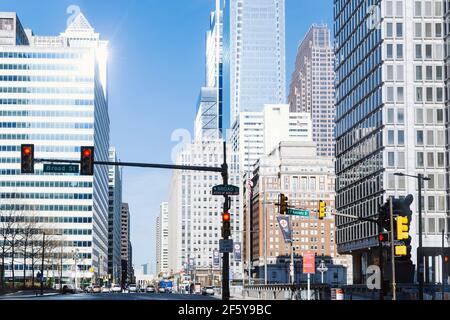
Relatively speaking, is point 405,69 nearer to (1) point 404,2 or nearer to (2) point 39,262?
(1) point 404,2

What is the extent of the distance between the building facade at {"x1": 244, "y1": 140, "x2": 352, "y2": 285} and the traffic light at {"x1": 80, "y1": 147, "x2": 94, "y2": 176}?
64.1 feet

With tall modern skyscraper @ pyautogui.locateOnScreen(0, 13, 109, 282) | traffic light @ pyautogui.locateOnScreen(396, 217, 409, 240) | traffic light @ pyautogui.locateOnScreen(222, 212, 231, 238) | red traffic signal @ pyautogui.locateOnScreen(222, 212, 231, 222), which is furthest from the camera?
traffic light @ pyautogui.locateOnScreen(222, 212, 231, 238)

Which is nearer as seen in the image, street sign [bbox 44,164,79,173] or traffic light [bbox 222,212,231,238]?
street sign [bbox 44,164,79,173]

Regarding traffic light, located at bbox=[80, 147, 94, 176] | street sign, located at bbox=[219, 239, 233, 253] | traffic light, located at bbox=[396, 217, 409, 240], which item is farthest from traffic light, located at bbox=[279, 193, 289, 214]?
traffic light, located at bbox=[80, 147, 94, 176]

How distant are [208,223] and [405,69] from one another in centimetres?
8481

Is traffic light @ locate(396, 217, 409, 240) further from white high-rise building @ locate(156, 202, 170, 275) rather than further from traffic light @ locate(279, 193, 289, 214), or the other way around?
white high-rise building @ locate(156, 202, 170, 275)

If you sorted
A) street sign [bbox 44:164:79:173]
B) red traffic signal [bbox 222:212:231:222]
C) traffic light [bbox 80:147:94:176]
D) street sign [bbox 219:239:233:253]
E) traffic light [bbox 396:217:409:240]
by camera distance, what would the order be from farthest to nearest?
red traffic signal [bbox 222:212:231:222] → traffic light [bbox 396:217:409:240] → street sign [bbox 219:239:233:253] → street sign [bbox 44:164:79:173] → traffic light [bbox 80:147:94:176]

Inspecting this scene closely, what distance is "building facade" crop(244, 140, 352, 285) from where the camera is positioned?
90.3m

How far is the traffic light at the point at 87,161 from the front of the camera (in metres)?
27.9

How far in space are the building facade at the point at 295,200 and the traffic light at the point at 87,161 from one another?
1953 centimetres

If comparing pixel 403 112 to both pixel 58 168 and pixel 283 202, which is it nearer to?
pixel 283 202

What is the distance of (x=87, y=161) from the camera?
91.8ft

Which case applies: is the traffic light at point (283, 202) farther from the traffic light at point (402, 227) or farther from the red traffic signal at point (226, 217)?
the traffic light at point (402, 227)

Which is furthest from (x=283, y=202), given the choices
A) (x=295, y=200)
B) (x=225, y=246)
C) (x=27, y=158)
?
(x=295, y=200)
